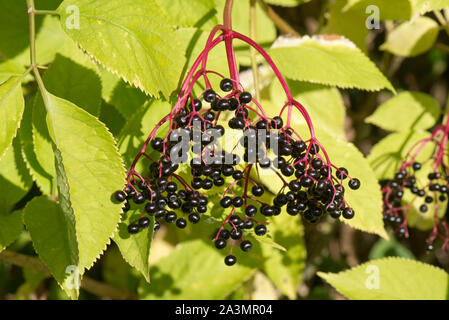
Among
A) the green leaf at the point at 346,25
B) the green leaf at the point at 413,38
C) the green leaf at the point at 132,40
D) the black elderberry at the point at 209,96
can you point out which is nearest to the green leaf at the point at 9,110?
the green leaf at the point at 132,40

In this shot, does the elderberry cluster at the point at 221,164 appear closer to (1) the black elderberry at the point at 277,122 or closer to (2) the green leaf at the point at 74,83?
(1) the black elderberry at the point at 277,122

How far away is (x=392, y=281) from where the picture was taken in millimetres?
1980

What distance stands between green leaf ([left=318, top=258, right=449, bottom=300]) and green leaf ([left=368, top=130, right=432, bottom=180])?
36cm

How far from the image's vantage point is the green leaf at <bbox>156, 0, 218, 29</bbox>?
1.63m

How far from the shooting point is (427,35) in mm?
2193

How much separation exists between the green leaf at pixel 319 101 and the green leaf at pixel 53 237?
991 millimetres

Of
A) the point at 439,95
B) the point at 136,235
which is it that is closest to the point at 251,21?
the point at 136,235

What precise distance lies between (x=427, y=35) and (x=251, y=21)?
866 mm

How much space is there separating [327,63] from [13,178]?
1.10 meters

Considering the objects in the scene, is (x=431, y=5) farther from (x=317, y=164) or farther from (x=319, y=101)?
(x=319, y=101)

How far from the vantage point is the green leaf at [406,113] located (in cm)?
215

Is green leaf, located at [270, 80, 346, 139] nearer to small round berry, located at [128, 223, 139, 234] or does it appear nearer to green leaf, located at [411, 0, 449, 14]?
green leaf, located at [411, 0, 449, 14]

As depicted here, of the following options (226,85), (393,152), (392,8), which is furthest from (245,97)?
(393,152)
